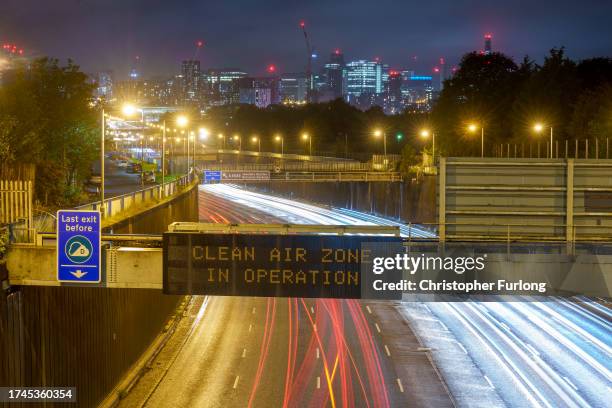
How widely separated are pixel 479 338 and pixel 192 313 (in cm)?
1552

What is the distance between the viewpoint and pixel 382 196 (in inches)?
3487

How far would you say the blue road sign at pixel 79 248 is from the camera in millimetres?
18812

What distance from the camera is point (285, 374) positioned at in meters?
31.7

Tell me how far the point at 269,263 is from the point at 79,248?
4.46 metres

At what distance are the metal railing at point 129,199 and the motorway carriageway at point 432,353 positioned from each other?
7041 millimetres

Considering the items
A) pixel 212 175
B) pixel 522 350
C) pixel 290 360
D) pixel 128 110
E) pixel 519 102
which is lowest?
pixel 290 360

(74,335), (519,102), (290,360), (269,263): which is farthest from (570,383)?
(519,102)

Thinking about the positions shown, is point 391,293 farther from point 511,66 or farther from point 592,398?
point 511,66

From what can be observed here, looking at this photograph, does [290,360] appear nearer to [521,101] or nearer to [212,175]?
[212,175]

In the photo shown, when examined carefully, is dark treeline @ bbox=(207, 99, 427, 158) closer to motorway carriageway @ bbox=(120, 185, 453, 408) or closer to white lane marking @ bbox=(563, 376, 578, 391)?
motorway carriageway @ bbox=(120, 185, 453, 408)

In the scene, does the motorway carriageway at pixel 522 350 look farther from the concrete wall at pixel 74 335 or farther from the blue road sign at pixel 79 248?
the concrete wall at pixel 74 335

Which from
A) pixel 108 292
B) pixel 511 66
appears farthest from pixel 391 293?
pixel 511 66

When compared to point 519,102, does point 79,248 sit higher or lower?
lower

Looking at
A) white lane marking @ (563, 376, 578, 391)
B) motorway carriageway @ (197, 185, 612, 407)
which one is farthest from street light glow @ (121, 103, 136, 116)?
white lane marking @ (563, 376, 578, 391)
